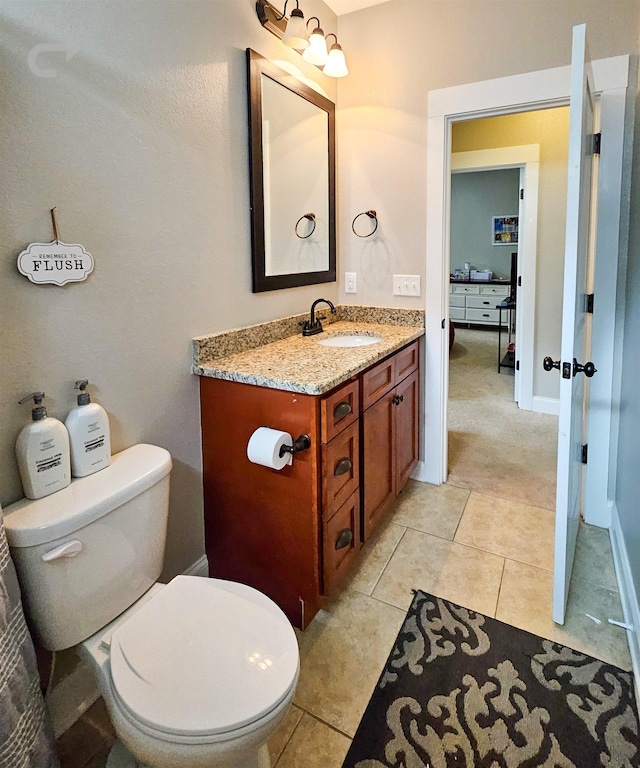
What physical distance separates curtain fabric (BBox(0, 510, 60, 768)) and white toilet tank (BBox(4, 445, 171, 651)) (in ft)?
0.22

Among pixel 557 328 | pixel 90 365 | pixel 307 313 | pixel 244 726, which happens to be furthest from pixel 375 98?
pixel 244 726

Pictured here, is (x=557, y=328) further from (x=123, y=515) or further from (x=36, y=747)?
(x=36, y=747)

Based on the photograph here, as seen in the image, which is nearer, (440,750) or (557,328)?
(440,750)

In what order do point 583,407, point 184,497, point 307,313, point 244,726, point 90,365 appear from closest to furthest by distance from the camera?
point 244,726, point 90,365, point 184,497, point 583,407, point 307,313

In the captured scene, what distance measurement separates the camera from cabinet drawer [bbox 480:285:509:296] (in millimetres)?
7277

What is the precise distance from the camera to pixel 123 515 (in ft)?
3.81

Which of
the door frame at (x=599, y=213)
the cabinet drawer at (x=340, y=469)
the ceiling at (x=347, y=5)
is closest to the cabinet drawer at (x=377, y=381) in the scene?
the cabinet drawer at (x=340, y=469)

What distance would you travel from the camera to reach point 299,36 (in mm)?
1833

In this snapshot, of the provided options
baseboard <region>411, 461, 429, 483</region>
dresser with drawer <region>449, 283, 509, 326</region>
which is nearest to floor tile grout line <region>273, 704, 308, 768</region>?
baseboard <region>411, 461, 429, 483</region>

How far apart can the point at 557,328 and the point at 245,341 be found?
9.16ft

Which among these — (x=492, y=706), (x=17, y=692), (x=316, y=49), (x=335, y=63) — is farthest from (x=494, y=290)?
(x=17, y=692)

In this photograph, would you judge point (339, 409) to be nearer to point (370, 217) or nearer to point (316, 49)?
point (370, 217)

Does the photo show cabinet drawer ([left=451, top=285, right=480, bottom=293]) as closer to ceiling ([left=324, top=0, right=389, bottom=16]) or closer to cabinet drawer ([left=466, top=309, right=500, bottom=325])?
cabinet drawer ([left=466, top=309, right=500, bottom=325])

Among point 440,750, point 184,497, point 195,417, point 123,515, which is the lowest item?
point 440,750
